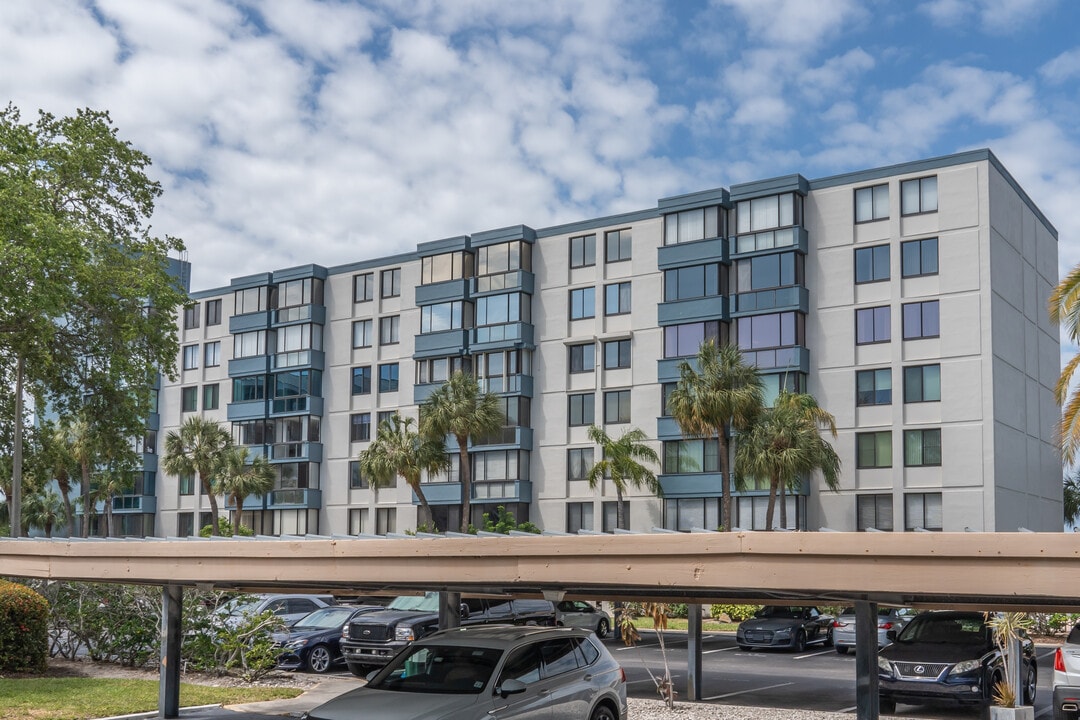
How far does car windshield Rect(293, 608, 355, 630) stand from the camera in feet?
84.5

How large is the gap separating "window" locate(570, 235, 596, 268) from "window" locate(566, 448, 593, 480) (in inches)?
349

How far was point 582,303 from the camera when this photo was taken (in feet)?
181

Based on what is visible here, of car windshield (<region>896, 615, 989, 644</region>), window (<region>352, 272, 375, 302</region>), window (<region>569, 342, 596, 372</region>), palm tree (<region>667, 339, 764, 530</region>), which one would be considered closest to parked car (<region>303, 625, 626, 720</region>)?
car windshield (<region>896, 615, 989, 644</region>)

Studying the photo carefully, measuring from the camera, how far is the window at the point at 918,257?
46562 millimetres

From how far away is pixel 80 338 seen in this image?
34688 millimetres

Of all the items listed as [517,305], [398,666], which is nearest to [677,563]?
[398,666]

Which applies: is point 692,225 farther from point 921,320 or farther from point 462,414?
point 462,414

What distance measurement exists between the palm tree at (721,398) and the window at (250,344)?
97.1 ft

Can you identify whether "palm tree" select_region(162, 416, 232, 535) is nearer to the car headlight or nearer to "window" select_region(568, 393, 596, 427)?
"window" select_region(568, 393, 596, 427)

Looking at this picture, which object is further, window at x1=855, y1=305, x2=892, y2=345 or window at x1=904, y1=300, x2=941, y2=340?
window at x1=855, y1=305, x2=892, y2=345

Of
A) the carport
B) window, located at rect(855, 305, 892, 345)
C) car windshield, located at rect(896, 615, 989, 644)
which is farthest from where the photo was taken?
window, located at rect(855, 305, 892, 345)

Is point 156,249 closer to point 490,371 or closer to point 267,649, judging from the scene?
point 267,649

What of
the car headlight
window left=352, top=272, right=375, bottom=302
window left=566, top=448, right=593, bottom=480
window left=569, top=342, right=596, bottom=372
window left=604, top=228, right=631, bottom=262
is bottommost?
the car headlight

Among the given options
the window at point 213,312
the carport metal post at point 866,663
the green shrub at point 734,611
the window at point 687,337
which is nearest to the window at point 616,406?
the window at point 687,337
